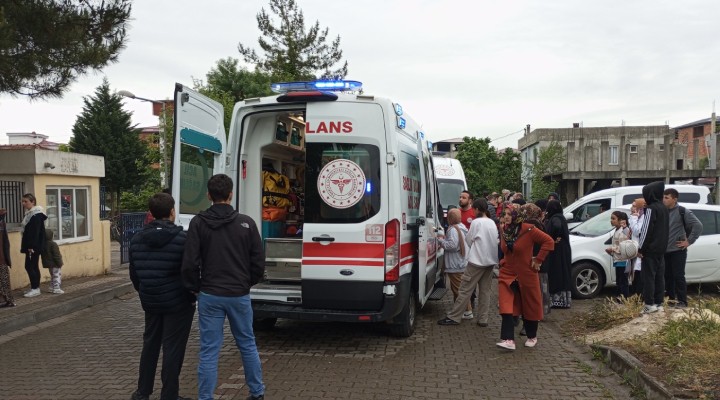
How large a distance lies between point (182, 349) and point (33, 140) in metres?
69.5

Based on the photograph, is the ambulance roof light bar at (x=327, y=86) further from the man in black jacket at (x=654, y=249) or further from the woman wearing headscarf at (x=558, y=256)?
the man in black jacket at (x=654, y=249)

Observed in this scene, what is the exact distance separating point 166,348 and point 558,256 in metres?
5.69

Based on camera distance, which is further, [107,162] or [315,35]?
[107,162]

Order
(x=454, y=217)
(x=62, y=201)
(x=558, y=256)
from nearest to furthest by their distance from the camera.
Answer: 1. (x=454, y=217)
2. (x=558, y=256)
3. (x=62, y=201)

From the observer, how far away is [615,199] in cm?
1348

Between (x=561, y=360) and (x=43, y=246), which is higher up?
(x=43, y=246)

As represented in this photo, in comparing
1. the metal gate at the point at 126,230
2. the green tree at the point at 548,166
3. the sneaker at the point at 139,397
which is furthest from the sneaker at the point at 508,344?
the green tree at the point at 548,166

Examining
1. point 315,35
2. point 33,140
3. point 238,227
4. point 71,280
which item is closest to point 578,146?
point 315,35

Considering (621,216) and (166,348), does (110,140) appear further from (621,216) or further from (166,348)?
(166,348)

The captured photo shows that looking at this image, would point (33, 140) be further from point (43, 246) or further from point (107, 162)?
point (43, 246)

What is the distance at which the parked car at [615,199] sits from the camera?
1343 centimetres

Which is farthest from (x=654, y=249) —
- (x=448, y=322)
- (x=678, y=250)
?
(x=448, y=322)

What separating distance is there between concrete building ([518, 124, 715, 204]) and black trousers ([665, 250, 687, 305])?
18315mm

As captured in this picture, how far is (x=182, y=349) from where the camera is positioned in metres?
4.50
